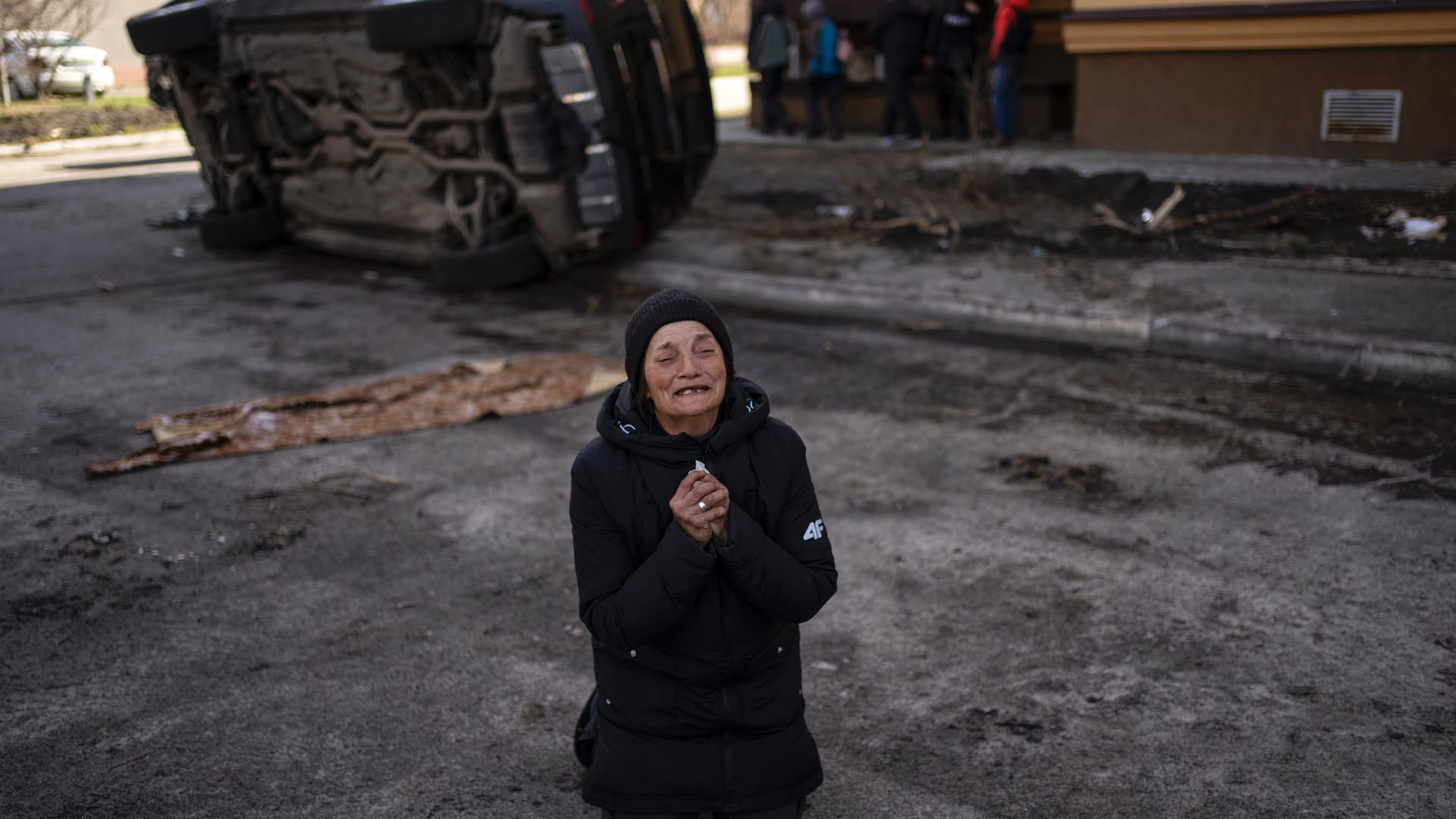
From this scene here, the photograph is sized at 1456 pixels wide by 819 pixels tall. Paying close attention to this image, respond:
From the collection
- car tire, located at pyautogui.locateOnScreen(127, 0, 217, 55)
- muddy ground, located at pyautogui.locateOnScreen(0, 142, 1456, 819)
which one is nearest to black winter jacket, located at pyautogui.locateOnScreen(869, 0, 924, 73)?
car tire, located at pyautogui.locateOnScreen(127, 0, 217, 55)

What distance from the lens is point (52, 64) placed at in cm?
2564

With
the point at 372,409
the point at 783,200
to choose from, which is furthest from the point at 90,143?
the point at 372,409

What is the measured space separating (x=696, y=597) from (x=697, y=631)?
4.4 inches

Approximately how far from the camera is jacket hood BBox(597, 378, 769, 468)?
261cm

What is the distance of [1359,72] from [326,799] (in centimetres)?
1050

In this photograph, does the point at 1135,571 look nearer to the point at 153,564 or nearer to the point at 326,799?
the point at 326,799

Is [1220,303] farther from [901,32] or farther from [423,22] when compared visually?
[901,32]

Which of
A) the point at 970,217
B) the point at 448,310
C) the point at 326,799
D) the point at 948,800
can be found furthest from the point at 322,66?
the point at 948,800

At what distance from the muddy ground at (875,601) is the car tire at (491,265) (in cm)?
162

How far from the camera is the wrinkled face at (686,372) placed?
2598 mm

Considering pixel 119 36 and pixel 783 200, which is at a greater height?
pixel 119 36

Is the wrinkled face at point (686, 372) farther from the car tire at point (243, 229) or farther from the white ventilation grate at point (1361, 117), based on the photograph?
the white ventilation grate at point (1361, 117)

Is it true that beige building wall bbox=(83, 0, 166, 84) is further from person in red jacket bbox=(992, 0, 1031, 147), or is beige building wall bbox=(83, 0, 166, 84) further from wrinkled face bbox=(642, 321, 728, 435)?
wrinkled face bbox=(642, 321, 728, 435)

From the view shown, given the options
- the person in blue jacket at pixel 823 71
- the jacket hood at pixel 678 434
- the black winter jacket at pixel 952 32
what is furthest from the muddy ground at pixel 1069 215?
the jacket hood at pixel 678 434
